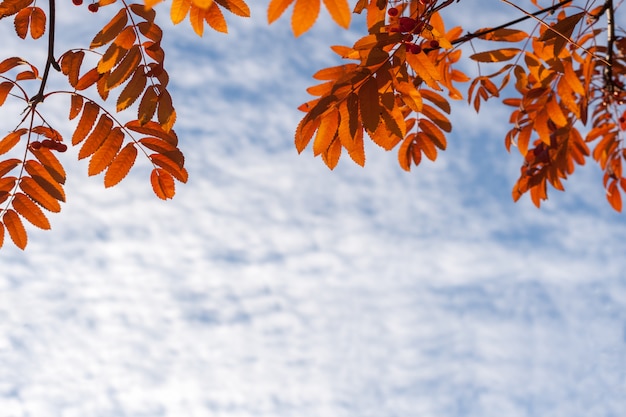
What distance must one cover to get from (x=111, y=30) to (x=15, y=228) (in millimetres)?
908

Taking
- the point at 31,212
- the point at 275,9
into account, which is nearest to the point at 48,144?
the point at 31,212

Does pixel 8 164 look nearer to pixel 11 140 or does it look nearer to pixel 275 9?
pixel 11 140

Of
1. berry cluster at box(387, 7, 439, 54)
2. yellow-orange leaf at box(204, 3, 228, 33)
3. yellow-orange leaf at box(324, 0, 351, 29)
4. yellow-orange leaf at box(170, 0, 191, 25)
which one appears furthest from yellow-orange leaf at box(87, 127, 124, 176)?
yellow-orange leaf at box(324, 0, 351, 29)

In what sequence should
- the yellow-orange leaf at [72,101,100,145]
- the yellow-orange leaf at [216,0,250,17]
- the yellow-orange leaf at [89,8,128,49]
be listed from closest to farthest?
the yellow-orange leaf at [216,0,250,17] < the yellow-orange leaf at [89,8,128,49] < the yellow-orange leaf at [72,101,100,145]

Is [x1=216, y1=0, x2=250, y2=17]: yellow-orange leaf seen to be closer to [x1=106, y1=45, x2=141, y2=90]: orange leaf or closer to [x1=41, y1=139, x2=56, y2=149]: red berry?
[x1=106, y1=45, x2=141, y2=90]: orange leaf

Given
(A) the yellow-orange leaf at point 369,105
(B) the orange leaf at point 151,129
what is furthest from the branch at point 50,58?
(A) the yellow-orange leaf at point 369,105

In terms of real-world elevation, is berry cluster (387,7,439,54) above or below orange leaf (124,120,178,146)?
above

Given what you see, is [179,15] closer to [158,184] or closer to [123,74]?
[123,74]

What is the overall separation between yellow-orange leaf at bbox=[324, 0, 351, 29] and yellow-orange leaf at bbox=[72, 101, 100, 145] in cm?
143

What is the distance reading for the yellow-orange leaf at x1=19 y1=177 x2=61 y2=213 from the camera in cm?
261

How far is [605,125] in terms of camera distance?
469cm

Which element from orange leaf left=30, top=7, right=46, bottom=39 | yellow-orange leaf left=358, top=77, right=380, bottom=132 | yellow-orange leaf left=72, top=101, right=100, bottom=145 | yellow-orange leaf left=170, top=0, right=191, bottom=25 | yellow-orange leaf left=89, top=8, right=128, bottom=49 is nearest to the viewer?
yellow-orange leaf left=170, top=0, right=191, bottom=25

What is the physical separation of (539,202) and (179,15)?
3198 millimetres

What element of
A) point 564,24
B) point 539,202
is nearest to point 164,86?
point 564,24
